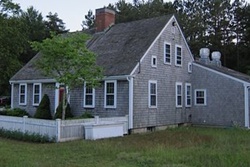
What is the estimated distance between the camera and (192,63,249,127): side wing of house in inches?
853

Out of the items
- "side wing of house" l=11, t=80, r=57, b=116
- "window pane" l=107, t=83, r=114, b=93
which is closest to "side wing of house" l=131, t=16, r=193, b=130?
"window pane" l=107, t=83, r=114, b=93

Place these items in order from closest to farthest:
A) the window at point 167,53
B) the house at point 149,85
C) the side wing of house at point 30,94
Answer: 1. the house at point 149,85
2. the window at point 167,53
3. the side wing of house at point 30,94

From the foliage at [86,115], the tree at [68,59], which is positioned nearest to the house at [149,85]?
the foliage at [86,115]

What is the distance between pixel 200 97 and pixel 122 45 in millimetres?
7042

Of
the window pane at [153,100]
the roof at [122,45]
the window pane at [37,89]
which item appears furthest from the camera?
the window pane at [37,89]

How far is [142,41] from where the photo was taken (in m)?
20.9

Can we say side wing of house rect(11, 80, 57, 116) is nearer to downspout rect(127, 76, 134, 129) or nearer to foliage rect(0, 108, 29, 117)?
foliage rect(0, 108, 29, 117)

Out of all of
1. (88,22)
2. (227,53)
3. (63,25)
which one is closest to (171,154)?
(227,53)

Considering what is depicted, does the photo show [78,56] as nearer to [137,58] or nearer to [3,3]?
[137,58]

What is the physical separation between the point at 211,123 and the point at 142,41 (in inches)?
302

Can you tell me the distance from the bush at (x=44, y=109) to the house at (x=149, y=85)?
1.44ft

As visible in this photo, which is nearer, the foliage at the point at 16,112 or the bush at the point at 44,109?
the bush at the point at 44,109

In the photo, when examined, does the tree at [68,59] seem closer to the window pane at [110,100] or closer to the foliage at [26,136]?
the foliage at [26,136]

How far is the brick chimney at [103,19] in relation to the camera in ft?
85.1
